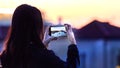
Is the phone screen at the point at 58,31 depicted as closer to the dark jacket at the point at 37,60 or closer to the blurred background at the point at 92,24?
the dark jacket at the point at 37,60

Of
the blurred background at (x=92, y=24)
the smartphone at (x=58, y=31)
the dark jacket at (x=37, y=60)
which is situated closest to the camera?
the dark jacket at (x=37, y=60)

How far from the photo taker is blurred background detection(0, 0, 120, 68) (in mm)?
2377

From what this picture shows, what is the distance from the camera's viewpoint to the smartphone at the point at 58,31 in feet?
4.10

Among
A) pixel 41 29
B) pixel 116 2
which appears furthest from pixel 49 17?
pixel 41 29

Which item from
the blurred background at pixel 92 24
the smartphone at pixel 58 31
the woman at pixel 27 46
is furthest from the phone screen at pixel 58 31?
Answer: the blurred background at pixel 92 24

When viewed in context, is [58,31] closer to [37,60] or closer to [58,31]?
[58,31]

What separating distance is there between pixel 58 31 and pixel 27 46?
177mm

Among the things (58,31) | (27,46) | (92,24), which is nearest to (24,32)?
(27,46)

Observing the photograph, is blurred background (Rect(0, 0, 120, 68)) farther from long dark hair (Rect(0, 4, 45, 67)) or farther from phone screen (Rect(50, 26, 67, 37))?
long dark hair (Rect(0, 4, 45, 67))

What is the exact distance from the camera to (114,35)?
2471 millimetres

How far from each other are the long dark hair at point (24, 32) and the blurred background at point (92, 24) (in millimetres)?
1184

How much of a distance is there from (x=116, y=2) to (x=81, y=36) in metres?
0.30

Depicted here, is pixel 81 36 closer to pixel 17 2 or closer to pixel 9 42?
pixel 17 2

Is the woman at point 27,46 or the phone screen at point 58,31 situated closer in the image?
the woman at point 27,46
